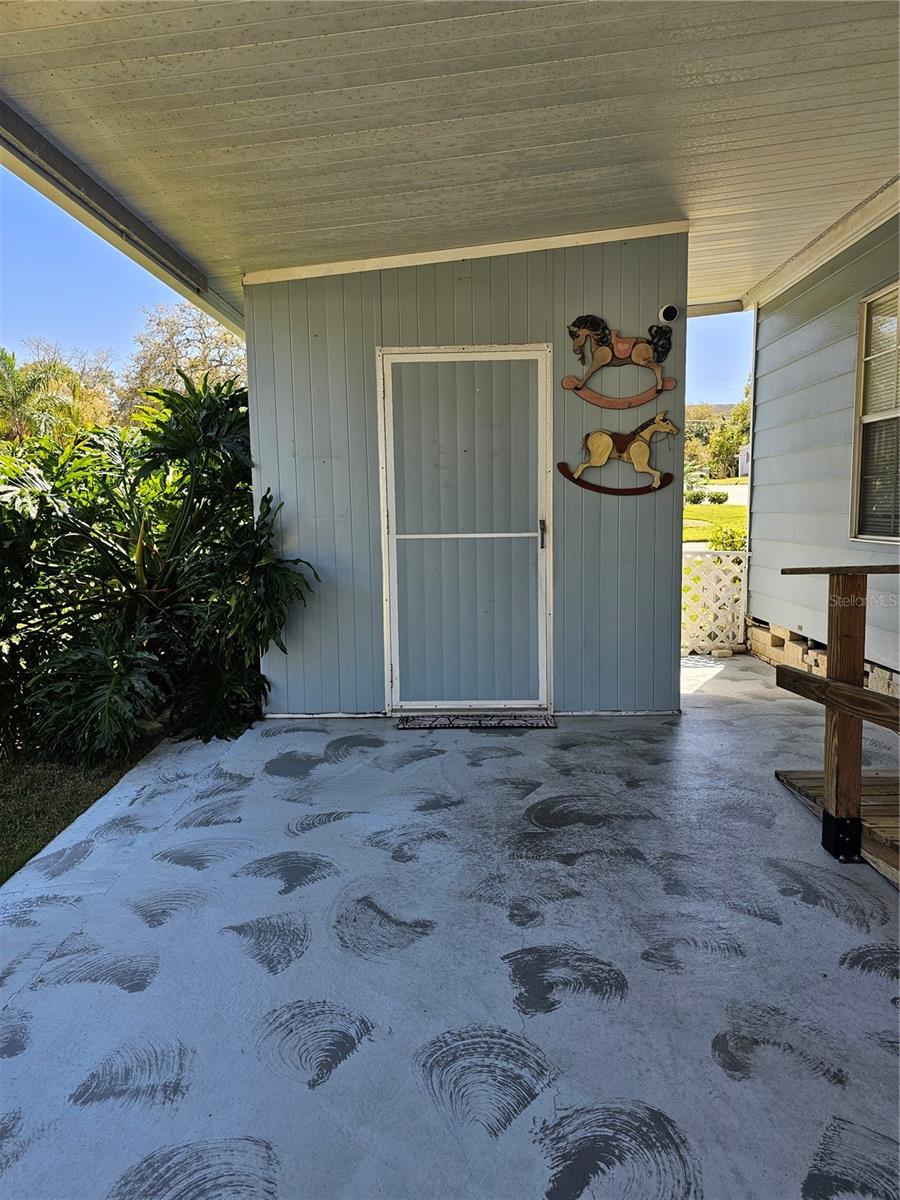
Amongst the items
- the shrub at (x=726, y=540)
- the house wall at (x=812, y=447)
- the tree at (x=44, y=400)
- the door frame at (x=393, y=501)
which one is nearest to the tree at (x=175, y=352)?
the tree at (x=44, y=400)

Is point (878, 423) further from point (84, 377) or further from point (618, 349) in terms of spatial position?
point (84, 377)

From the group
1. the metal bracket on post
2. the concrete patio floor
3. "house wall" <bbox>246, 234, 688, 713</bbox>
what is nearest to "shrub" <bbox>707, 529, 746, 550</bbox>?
"house wall" <bbox>246, 234, 688, 713</bbox>

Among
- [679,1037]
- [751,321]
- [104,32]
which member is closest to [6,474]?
[104,32]

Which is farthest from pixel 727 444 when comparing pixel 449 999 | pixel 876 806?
pixel 449 999

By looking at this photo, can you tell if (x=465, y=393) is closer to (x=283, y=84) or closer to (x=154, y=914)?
(x=283, y=84)

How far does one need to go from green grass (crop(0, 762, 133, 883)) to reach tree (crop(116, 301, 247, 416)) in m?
13.8

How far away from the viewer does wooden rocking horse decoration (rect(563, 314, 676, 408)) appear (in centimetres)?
412

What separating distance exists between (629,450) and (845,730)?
2123 millimetres

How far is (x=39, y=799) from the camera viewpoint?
344 cm

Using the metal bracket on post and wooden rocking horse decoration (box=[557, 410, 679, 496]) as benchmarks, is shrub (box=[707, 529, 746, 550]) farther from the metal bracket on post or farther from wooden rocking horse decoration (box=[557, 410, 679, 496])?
the metal bracket on post

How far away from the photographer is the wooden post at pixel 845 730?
2.55m

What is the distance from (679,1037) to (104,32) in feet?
9.91

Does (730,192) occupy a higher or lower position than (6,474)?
higher

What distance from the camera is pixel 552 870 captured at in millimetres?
2570
